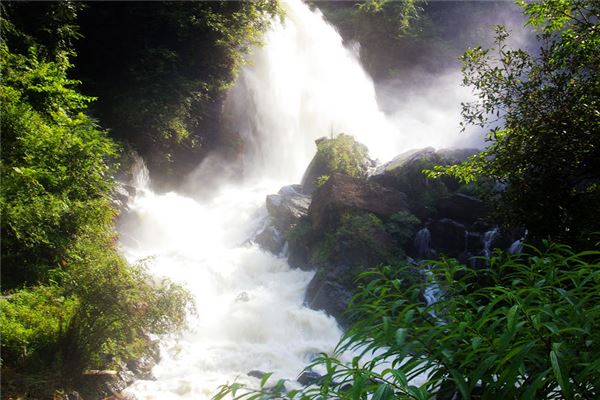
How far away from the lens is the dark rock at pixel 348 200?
15.0 meters

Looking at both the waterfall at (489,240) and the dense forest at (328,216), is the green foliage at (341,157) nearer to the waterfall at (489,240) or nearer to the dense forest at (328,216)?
the dense forest at (328,216)

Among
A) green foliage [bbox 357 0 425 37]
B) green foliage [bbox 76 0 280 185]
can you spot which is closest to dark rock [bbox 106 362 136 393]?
green foliage [bbox 76 0 280 185]

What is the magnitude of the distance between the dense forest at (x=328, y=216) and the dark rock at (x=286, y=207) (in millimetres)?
80

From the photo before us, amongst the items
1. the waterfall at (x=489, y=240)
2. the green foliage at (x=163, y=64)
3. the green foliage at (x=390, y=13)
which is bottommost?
the waterfall at (x=489, y=240)

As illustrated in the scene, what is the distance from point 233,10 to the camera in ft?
61.0

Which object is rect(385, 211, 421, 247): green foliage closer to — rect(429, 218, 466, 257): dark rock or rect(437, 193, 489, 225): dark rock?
rect(429, 218, 466, 257): dark rock

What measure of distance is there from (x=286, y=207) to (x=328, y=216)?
226 cm

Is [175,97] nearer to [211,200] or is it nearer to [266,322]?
[211,200]

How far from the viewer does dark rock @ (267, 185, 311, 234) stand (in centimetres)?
1650

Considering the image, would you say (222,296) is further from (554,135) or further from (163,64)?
(554,135)

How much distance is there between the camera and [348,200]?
49.7 feet

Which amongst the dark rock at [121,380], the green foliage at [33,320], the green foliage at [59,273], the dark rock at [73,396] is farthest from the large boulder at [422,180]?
the dark rock at [73,396]

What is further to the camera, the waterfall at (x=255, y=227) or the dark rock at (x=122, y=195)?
the dark rock at (x=122, y=195)

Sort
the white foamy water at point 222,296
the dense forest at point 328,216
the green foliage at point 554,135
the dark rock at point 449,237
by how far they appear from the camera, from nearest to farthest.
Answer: the dense forest at point 328,216 → the green foliage at point 554,135 → the white foamy water at point 222,296 → the dark rock at point 449,237
